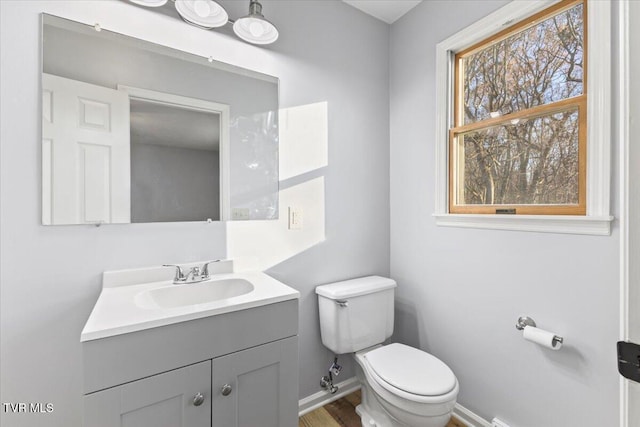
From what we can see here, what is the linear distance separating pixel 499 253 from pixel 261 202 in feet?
4.14

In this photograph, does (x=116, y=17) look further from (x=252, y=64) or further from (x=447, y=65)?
(x=447, y=65)

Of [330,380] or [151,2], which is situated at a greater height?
[151,2]

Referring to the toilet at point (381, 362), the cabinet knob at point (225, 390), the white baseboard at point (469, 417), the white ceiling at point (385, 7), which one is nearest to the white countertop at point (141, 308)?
the cabinet knob at point (225, 390)

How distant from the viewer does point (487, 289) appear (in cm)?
160

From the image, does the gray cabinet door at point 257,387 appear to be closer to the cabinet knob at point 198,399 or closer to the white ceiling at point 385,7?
the cabinet knob at point 198,399

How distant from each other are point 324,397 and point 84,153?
70.8 inches

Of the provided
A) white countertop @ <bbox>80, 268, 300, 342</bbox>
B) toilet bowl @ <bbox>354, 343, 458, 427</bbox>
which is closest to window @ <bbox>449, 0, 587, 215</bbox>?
toilet bowl @ <bbox>354, 343, 458, 427</bbox>

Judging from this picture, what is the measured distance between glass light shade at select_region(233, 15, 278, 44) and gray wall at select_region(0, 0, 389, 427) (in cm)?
7

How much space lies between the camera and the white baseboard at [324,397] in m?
1.77

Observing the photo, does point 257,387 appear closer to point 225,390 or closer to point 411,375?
point 225,390

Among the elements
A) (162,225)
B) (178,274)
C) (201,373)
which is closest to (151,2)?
(162,225)

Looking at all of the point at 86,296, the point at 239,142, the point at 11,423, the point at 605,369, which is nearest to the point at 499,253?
the point at 605,369

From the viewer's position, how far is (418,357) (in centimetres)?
157

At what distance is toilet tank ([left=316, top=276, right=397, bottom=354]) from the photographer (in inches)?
66.9
